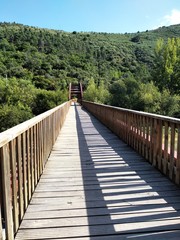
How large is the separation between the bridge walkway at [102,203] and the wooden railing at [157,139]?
0.16 metres

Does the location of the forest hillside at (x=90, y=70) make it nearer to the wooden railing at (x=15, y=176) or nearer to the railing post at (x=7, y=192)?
the wooden railing at (x=15, y=176)

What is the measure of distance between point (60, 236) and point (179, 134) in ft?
5.68

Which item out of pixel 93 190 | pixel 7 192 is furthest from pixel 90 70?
pixel 7 192

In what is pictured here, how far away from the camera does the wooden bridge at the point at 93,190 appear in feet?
6.80

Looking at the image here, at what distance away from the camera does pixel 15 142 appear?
219 cm

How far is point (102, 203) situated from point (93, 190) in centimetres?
37

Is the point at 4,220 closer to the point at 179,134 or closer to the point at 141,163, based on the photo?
the point at 179,134

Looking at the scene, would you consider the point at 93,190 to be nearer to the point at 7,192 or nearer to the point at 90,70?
the point at 7,192

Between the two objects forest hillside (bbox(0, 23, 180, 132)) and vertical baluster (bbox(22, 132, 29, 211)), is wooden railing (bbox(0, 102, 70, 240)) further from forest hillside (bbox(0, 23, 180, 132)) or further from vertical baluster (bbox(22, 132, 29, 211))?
forest hillside (bbox(0, 23, 180, 132))

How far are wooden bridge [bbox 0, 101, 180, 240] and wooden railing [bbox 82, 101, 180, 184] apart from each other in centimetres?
1

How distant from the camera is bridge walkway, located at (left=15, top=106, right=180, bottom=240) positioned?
83.9 inches

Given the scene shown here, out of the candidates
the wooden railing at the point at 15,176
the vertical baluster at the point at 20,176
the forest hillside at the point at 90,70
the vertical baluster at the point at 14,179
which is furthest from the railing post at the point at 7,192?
the forest hillside at the point at 90,70

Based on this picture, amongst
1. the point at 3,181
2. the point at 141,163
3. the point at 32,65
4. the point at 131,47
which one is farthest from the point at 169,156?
the point at 131,47

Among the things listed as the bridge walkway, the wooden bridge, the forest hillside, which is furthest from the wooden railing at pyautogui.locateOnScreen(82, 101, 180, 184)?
the forest hillside
